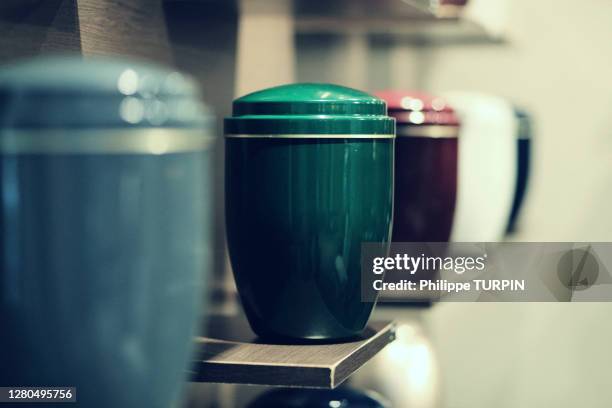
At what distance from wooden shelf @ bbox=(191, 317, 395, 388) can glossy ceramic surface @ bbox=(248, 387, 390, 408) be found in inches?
7.7

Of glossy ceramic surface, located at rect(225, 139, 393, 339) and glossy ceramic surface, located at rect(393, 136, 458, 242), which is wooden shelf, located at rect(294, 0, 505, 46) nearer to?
glossy ceramic surface, located at rect(393, 136, 458, 242)

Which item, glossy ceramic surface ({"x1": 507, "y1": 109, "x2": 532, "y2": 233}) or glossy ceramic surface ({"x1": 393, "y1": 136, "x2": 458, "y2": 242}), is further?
glossy ceramic surface ({"x1": 507, "y1": 109, "x2": 532, "y2": 233})

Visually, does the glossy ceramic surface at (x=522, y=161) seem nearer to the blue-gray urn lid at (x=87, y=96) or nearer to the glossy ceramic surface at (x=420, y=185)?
the glossy ceramic surface at (x=420, y=185)

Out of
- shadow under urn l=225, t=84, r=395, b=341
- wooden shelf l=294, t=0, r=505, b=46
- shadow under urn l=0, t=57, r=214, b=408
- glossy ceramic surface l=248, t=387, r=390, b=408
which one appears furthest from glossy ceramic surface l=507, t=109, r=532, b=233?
shadow under urn l=0, t=57, r=214, b=408

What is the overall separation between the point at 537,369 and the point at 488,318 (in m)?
0.14

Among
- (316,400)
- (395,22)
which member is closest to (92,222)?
(316,400)

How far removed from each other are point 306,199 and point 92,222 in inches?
13.2

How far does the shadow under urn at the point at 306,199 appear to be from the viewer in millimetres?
746

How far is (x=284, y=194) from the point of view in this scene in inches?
29.6

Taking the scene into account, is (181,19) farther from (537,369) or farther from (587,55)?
(537,369)

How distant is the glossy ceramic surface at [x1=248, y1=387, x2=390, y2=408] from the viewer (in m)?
1.01

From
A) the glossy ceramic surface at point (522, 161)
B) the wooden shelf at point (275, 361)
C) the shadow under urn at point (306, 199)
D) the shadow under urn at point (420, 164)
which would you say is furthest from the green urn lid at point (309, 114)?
the glossy ceramic surface at point (522, 161)

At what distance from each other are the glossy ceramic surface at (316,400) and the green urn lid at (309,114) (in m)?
0.34

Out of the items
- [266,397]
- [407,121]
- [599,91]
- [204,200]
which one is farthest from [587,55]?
[204,200]
